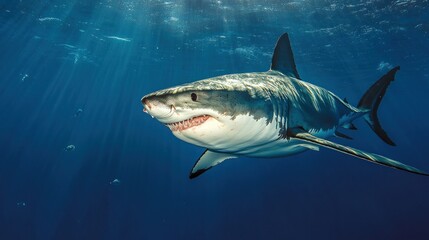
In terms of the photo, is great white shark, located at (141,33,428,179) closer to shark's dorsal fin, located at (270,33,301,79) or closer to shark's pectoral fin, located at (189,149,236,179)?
shark's pectoral fin, located at (189,149,236,179)

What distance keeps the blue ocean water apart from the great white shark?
13.2m

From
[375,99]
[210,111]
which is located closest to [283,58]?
[375,99]

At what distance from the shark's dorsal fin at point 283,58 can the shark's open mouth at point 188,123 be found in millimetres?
3573

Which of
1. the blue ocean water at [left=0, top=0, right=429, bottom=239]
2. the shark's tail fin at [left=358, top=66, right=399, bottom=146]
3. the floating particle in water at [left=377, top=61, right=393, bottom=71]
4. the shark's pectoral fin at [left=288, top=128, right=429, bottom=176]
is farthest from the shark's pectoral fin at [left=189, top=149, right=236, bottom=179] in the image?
the floating particle in water at [left=377, top=61, right=393, bottom=71]

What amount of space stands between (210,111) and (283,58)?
3855 mm

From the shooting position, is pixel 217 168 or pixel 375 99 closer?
pixel 375 99

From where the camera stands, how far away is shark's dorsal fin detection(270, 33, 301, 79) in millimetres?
5699

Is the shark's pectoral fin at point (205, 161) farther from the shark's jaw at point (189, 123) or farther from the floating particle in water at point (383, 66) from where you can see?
the floating particle in water at point (383, 66)

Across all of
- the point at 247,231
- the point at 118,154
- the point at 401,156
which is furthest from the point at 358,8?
the point at 118,154

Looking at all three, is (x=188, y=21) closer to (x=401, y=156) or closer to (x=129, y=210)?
(x=129, y=210)

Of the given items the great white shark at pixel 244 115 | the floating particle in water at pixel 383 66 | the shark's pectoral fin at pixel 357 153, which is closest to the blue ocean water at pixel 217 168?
the floating particle in water at pixel 383 66

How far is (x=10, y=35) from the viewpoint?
25.2 m

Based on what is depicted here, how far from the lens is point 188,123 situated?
2.53m

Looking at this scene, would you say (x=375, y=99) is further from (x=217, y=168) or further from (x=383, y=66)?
(x=217, y=168)
